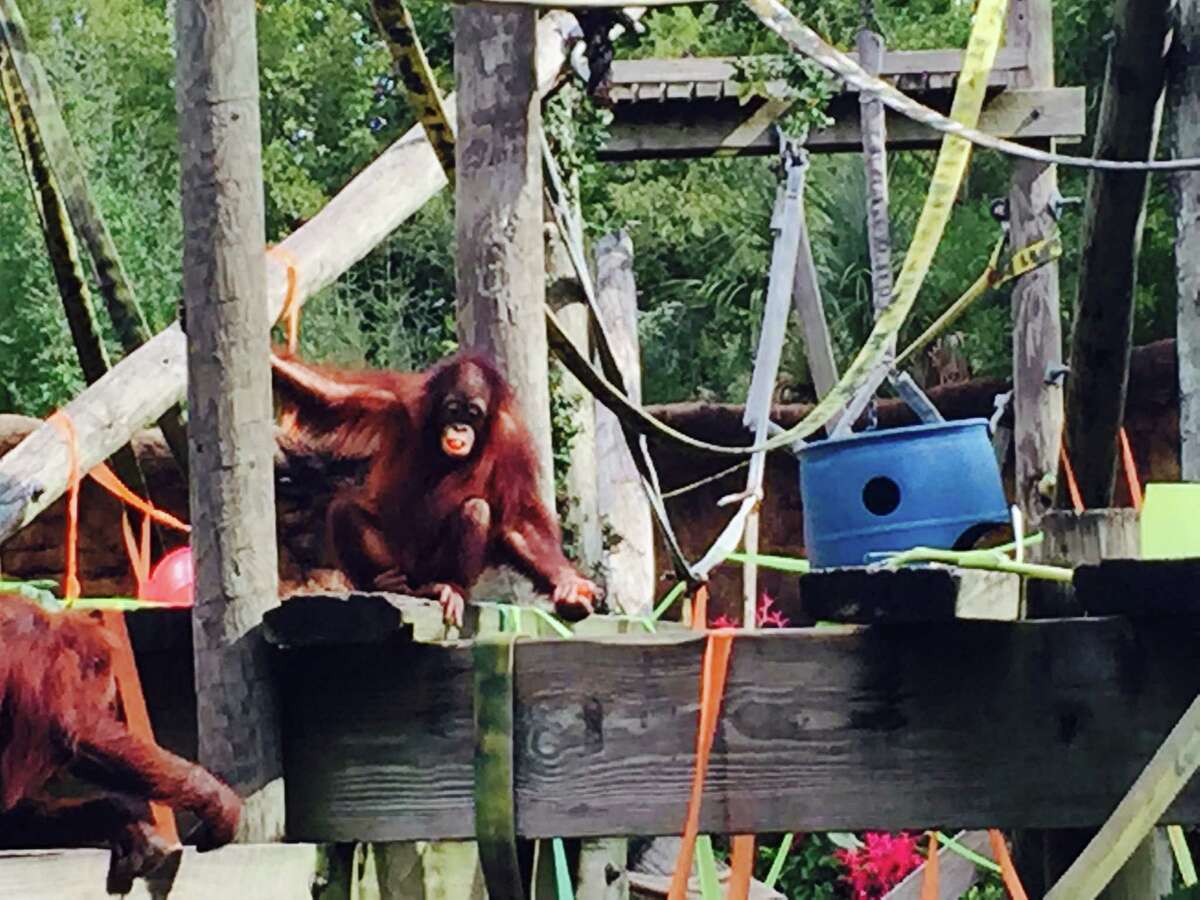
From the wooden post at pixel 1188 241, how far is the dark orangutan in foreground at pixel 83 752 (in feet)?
6.51

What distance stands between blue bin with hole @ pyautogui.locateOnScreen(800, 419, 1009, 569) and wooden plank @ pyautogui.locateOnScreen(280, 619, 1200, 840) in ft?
3.92

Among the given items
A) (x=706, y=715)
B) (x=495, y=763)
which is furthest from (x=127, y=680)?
→ (x=706, y=715)

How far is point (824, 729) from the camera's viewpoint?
2.42m

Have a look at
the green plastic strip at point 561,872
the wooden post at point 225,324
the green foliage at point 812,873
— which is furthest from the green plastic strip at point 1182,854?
the green foliage at point 812,873

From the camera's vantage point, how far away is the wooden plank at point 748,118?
6125mm

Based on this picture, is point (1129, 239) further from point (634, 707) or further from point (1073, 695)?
point (634, 707)

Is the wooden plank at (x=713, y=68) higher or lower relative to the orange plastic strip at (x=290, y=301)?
higher

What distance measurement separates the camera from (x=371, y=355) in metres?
12.3

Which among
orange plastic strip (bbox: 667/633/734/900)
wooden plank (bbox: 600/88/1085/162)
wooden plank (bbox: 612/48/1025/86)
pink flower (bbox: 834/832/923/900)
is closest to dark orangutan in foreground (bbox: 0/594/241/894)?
orange plastic strip (bbox: 667/633/734/900)

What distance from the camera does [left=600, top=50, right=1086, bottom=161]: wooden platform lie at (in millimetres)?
6090

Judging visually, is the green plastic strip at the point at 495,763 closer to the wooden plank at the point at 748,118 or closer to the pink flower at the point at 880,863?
the wooden plank at the point at 748,118

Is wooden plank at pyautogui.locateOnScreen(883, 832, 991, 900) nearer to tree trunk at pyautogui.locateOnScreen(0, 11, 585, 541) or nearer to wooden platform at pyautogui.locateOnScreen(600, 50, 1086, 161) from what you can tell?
wooden platform at pyautogui.locateOnScreen(600, 50, 1086, 161)

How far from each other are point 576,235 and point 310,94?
12.1 metres

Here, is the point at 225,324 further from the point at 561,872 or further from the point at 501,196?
the point at 501,196
